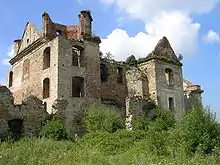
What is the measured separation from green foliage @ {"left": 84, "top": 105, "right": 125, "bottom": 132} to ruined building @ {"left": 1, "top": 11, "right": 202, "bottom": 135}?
1508 millimetres

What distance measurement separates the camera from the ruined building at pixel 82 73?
24.7 m

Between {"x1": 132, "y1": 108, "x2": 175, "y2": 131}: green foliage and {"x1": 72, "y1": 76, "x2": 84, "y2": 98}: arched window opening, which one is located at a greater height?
{"x1": 72, "y1": 76, "x2": 84, "y2": 98}: arched window opening

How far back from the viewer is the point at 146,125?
25562 mm

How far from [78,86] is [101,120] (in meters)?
5.38

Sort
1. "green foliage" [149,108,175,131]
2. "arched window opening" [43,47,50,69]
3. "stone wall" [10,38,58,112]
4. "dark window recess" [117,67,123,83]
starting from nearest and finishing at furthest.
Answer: "green foliage" [149,108,175,131], "stone wall" [10,38,58,112], "arched window opening" [43,47,50,69], "dark window recess" [117,67,123,83]

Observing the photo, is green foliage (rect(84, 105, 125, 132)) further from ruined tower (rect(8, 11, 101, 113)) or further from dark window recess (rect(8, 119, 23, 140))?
dark window recess (rect(8, 119, 23, 140))

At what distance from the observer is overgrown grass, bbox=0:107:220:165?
13875 millimetres

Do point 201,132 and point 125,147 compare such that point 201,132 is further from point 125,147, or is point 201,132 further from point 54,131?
point 54,131

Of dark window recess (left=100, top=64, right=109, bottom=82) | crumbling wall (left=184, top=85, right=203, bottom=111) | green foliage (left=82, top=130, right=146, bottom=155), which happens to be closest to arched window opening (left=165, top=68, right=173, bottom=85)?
crumbling wall (left=184, top=85, right=203, bottom=111)

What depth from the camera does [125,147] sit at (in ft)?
66.4

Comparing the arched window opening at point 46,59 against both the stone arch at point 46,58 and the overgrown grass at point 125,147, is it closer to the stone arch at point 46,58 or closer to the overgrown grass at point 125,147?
the stone arch at point 46,58

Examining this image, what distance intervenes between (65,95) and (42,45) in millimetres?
4740

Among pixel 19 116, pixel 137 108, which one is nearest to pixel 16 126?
pixel 19 116

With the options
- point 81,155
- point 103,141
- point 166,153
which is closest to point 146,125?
point 103,141
